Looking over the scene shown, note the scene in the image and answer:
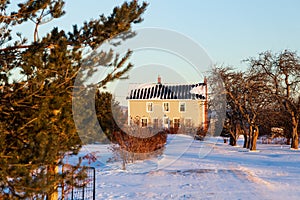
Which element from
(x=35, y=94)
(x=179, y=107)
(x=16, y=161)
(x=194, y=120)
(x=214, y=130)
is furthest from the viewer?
(x=179, y=107)

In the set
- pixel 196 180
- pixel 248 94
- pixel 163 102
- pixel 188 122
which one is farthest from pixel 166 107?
pixel 196 180

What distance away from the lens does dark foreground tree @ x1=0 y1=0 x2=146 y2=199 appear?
540 cm

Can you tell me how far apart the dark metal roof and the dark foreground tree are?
41.3 meters

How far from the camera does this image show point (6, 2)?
22.0ft

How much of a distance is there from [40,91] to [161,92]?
43.6 meters

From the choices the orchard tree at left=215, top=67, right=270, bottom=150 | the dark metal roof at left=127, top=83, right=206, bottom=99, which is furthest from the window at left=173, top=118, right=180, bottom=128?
the orchard tree at left=215, top=67, right=270, bottom=150

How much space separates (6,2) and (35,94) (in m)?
1.73

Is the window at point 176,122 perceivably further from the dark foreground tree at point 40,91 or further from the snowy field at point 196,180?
the dark foreground tree at point 40,91

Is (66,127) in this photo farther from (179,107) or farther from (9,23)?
(179,107)

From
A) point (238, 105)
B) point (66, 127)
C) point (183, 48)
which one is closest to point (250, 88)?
point (238, 105)

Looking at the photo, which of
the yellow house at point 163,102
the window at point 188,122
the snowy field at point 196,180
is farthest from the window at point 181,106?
the snowy field at point 196,180

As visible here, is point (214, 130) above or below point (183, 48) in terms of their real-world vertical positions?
below

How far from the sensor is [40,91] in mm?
5930

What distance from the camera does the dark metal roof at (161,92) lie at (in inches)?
1907
